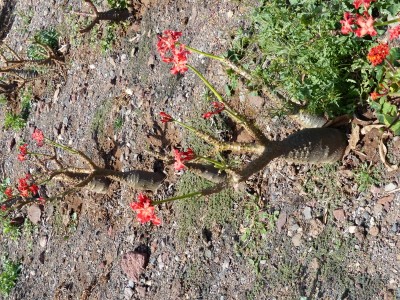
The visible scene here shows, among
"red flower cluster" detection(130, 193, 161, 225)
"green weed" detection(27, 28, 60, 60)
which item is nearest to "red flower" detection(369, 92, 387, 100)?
"red flower cluster" detection(130, 193, 161, 225)

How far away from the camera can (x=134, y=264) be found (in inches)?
160

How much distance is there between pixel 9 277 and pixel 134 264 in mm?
2121

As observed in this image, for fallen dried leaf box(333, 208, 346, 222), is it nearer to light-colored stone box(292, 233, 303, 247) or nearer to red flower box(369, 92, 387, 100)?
light-colored stone box(292, 233, 303, 247)

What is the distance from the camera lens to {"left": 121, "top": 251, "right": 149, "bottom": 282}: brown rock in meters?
4.02

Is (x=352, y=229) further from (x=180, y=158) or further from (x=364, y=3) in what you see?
(x=364, y=3)

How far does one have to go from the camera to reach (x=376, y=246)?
2.62 meters

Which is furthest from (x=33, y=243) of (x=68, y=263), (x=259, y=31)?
(x=259, y=31)

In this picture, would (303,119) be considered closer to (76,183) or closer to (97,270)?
(76,183)

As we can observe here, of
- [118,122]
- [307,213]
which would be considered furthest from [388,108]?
[118,122]

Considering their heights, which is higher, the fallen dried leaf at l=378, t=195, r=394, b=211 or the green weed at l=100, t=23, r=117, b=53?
the green weed at l=100, t=23, r=117, b=53

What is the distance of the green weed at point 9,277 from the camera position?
5.48 meters

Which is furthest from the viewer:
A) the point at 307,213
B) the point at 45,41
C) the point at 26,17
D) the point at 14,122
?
the point at 26,17

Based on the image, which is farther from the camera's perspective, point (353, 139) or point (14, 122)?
point (14, 122)

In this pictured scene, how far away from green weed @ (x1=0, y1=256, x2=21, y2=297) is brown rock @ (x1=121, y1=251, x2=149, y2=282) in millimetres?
1893
